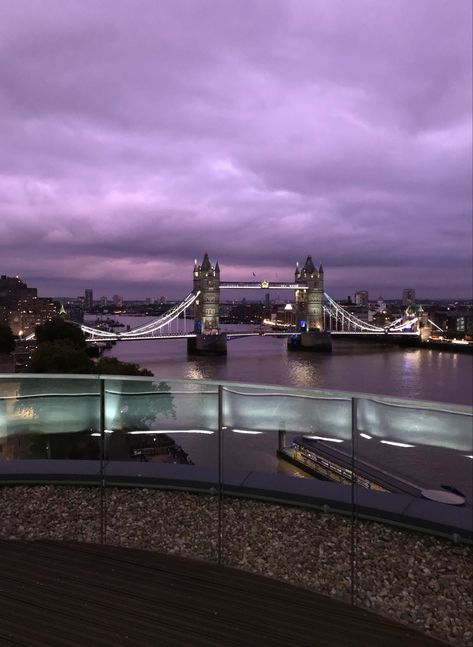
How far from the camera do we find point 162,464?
3.25 m

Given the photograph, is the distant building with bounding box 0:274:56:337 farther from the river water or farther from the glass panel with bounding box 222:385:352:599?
the glass panel with bounding box 222:385:352:599

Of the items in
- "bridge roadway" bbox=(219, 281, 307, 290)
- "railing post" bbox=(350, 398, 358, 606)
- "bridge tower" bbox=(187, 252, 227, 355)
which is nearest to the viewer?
"railing post" bbox=(350, 398, 358, 606)

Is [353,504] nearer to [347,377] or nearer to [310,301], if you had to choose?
[347,377]

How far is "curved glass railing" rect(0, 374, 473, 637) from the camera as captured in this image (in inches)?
95.2

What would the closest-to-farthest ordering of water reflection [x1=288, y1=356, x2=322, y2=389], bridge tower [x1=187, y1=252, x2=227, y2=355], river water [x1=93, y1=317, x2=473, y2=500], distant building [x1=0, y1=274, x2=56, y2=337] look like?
1. river water [x1=93, y1=317, x2=473, y2=500]
2. water reflection [x1=288, y1=356, x2=322, y2=389]
3. bridge tower [x1=187, y1=252, x2=227, y2=355]
4. distant building [x1=0, y1=274, x2=56, y2=337]

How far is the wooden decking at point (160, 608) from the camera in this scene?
6.19ft

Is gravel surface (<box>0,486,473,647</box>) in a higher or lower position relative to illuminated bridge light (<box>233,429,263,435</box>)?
lower

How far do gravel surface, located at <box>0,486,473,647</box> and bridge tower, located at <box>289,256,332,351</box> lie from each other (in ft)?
169

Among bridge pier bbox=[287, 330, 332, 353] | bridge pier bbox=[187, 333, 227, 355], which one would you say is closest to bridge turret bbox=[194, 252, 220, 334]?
bridge pier bbox=[187, 333, 227, 355]

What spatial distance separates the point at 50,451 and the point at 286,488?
1435 mm

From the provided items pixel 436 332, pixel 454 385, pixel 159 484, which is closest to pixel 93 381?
pixel 159 484

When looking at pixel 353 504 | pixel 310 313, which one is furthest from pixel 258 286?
pixel 353 504

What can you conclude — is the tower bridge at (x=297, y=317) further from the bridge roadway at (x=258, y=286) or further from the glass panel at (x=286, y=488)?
the glass panel at (x=286, y=488)

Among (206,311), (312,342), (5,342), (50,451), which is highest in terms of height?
(206,311)
